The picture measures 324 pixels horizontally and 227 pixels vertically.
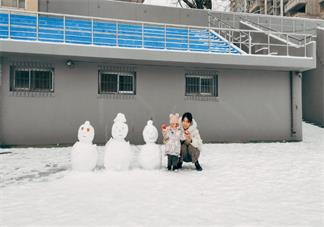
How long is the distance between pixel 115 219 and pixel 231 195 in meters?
2.34

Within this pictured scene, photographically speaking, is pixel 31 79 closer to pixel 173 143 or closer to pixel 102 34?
pixel 102 34

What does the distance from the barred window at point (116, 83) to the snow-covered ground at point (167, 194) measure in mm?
4105

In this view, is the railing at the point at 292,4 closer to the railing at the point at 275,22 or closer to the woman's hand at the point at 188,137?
the railing at the point at 275,22

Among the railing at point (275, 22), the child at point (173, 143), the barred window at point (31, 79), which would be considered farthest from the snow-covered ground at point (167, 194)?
the railing at point (275, 22)

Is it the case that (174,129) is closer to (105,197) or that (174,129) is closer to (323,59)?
(105,197)

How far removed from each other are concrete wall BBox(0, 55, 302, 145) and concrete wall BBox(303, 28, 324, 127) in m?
4.34

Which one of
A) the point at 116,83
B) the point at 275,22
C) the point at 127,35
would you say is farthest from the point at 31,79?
the point at 275,22

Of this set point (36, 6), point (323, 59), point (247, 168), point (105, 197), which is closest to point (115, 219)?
point (105, 197)

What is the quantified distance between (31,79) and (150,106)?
4708 millimetres

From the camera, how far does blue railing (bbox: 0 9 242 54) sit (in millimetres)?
13445

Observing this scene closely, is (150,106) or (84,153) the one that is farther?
(150,106)

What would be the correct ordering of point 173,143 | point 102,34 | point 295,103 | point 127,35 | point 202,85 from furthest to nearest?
point 102,34 → point 127,35 → point 295,103 → point 202,85 → point 173,143

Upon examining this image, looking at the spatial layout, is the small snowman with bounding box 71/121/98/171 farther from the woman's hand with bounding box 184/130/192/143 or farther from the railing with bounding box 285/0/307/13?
the railing with bounding box 285/0/307/13

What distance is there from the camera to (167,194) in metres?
5.74
